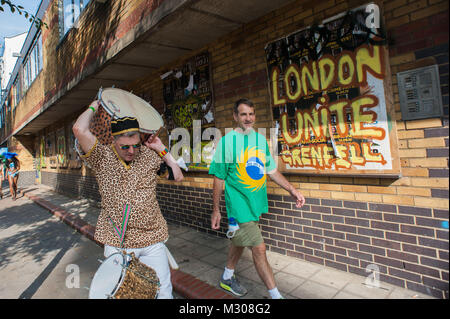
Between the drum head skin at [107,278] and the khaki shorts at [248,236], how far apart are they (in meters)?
1.22

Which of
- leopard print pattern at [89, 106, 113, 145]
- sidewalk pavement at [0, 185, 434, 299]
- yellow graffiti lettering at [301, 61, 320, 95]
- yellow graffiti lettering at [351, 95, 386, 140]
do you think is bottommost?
sidewalk pavement at [0, 185, 434, 299]

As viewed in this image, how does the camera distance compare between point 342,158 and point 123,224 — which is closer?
point 123,224

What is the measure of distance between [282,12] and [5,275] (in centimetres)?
596

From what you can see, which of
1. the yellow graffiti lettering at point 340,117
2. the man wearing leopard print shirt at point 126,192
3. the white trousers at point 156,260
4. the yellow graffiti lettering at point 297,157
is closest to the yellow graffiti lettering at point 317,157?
the yellow graffiti lettering at point 297,157

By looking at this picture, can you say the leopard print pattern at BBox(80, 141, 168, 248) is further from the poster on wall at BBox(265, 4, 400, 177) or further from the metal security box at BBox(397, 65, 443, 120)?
the metal security box at BBox(397, 65, 443, 120)

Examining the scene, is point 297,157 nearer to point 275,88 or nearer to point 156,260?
point 275,88

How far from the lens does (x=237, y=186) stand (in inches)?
113

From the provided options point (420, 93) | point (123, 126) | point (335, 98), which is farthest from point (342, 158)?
point (123, 126)

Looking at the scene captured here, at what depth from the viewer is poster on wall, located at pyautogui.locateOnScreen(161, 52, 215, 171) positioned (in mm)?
5219

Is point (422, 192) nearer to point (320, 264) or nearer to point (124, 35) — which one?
point (320, 264)

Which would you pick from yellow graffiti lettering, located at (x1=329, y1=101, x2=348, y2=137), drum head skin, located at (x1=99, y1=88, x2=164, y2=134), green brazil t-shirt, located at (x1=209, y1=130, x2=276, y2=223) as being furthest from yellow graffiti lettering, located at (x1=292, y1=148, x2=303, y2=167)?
drum head skin, located at (x1=99, y1=88, x2=164, y2=134)

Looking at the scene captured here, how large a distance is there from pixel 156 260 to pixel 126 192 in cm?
66

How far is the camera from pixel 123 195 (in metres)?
2.28

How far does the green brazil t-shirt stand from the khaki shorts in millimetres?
67
